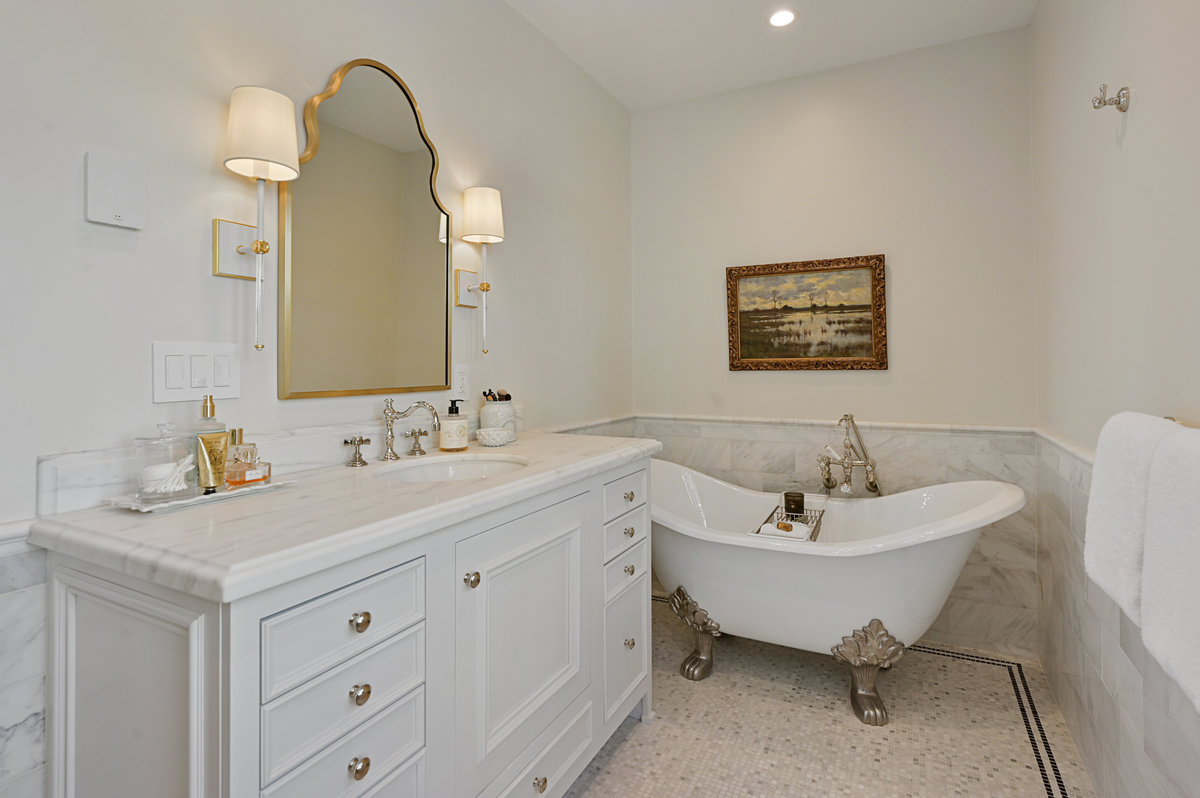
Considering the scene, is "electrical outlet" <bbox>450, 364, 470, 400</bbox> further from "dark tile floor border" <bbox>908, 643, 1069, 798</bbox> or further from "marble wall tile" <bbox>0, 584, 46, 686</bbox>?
"dark tile floor border" <bbox>908, 643, 1069, 798</bbox>

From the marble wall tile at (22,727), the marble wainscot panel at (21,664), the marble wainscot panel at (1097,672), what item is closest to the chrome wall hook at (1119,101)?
the marble wainscot panel at (1097,672)

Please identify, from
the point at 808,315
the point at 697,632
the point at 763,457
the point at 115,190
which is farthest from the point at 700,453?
the point at 115,190

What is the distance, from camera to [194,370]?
4.26 feet

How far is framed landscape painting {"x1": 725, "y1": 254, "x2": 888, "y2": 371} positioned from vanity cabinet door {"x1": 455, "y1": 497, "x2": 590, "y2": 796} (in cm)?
174

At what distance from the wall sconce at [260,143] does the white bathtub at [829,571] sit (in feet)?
4.80

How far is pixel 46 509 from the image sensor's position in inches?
41.9

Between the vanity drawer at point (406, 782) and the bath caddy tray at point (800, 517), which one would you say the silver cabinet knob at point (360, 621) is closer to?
the vanity drawer at point (406, 782)

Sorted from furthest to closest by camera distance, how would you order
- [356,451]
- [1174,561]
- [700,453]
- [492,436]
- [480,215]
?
[700,453] < [480,215] < [492,436] < [356,451] < [1174,561]

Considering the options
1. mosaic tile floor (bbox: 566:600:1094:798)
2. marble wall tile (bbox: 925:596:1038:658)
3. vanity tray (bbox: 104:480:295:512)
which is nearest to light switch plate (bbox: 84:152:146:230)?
vanity tray (bbox: 104:480:295:512)

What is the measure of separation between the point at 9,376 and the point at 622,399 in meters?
2.48

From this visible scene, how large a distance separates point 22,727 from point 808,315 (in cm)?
288

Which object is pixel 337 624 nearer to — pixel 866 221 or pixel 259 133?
pixel 259 133

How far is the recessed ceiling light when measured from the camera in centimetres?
237

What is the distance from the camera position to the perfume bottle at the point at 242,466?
4.06ft
